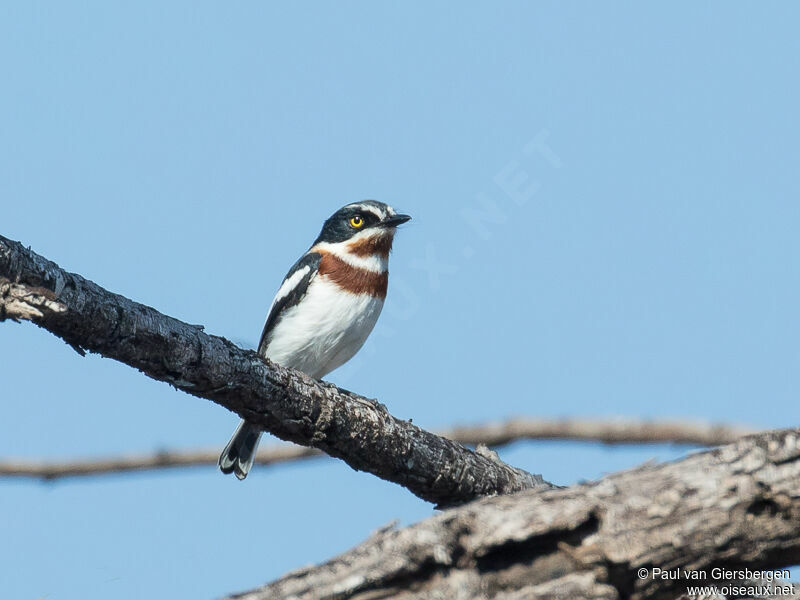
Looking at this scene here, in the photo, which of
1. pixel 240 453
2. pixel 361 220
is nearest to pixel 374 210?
pixel 361 220

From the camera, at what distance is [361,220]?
10.3m

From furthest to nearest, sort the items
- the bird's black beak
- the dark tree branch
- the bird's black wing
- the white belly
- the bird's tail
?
the bird's black beak < the bird's black wing < the bird's tail < the white belly < the dark tree branch

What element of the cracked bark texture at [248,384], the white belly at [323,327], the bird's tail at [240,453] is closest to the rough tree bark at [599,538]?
Answer: the cracked bark texture at [248,384]

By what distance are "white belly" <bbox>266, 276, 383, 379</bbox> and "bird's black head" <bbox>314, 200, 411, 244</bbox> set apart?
94 cm

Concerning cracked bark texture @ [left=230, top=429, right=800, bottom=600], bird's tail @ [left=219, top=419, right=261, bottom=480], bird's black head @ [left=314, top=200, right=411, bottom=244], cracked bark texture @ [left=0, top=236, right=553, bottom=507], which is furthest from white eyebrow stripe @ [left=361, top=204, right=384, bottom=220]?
cracked bark texture @ [left=230, top=429, right=800, bottom=600]

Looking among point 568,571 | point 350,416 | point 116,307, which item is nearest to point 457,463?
point 350,416

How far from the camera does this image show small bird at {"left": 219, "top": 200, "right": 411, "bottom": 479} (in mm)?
9312

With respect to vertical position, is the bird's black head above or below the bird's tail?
above

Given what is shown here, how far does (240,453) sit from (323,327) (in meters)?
1.52

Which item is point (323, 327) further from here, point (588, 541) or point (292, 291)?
point (588, 541)

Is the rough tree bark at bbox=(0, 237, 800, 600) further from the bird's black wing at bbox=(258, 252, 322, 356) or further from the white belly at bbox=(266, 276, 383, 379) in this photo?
the bird's black wing at bbox=(258, 252, 322, 356)

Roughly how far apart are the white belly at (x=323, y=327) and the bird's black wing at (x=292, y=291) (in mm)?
106

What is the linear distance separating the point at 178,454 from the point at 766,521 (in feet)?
21.7

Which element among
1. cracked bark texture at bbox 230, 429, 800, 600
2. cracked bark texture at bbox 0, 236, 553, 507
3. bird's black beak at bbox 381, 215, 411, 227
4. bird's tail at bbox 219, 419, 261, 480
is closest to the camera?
cracked bark texture at bbox 230, 429, 800, 600
